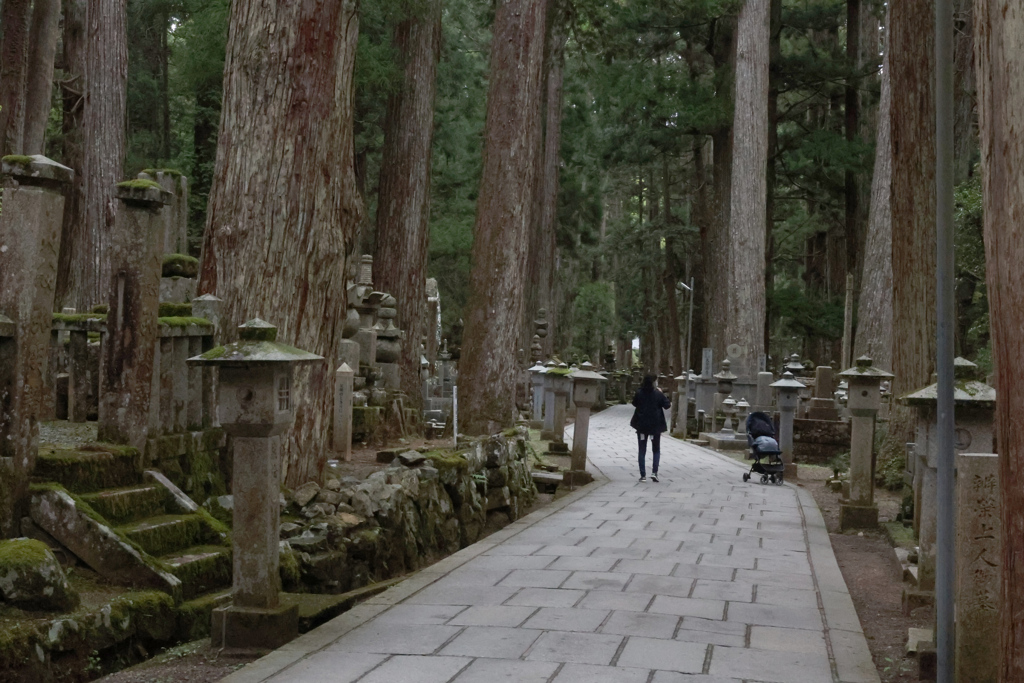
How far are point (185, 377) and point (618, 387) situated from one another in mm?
39207

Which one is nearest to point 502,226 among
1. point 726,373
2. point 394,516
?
point 394,516

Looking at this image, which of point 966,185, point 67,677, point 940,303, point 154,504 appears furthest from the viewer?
point 966,185

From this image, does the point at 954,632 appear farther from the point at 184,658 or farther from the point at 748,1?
the point at 748,1

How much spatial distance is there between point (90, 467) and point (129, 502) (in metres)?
0.31

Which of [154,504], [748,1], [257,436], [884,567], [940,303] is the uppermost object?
[748,1]

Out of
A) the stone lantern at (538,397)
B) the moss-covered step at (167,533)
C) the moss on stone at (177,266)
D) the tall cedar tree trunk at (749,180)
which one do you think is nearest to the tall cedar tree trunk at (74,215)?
the moss on stone at (177,266)

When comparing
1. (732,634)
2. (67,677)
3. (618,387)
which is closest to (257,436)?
(67,677)

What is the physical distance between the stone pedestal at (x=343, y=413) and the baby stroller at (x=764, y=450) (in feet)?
21.7

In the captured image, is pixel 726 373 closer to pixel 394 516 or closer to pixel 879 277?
pixel 879 277

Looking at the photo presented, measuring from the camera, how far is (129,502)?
250 inches

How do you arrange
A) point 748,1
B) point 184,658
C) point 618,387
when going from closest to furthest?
point 184,658, point 748,1, point 618,387

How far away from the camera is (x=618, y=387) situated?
45844mm

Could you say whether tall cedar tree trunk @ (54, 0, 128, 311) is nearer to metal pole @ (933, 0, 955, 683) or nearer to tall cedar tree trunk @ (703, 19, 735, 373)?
metal pole @ (933, 0, 955, 683)

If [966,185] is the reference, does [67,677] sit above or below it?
below
